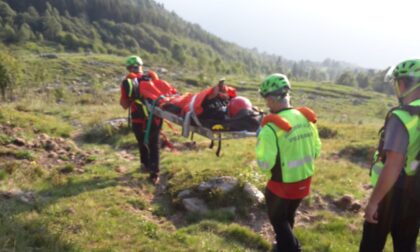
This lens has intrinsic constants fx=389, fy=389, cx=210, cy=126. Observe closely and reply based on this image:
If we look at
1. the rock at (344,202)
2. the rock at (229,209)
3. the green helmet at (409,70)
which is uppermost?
the green helmet at (409,70)

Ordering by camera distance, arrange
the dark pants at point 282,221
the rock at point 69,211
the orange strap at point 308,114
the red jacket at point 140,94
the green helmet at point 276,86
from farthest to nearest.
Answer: the red jacket at point 140,94 → the rock at point 69,211 → the orange strap at point 308,114 → the dark pants at point 282,221 → the green helmet at point 276,86

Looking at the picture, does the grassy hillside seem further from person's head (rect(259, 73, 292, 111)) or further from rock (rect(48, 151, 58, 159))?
person's head (rect(259, 73, 292, 111))

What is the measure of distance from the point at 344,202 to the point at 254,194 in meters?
2.39

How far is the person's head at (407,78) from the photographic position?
14.9 ft

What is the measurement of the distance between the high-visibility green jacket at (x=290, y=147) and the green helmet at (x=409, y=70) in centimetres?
150

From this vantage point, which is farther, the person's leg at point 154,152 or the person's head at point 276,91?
the person's leg at point 154,152

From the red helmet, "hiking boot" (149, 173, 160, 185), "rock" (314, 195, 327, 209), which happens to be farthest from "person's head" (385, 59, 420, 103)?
"hiking boot" (149, 173, 160, 185)

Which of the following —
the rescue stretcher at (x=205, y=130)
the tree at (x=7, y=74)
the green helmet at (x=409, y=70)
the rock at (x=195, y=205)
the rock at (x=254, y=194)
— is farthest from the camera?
the tree at (x=7, y=74)

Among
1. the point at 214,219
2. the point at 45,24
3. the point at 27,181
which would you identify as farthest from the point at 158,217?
the point at 45,24

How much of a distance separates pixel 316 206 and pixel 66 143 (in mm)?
8519

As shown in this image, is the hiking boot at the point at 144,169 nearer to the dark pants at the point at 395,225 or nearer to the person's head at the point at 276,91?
the person's head at the point at 276,91

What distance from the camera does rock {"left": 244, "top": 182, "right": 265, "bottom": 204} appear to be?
9.02m

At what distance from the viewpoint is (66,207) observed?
26.9ft

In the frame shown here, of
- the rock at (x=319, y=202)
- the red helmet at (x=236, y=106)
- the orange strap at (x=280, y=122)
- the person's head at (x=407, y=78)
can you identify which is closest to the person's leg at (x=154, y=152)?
the red helmet at (x=236, y=106)
